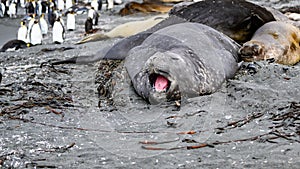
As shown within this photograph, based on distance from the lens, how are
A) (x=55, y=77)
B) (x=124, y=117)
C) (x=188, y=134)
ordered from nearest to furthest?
1. (x=188, y=134)
2. (x=124, y=117)
3. (x=55, y=77)

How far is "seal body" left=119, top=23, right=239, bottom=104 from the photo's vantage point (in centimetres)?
409

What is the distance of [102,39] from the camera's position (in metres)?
8.95

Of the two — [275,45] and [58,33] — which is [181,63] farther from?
[58,33]

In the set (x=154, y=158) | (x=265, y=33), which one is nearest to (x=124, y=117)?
(x=154, y=158)

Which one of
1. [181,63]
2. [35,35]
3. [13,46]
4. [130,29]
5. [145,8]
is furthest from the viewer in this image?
[145,8]

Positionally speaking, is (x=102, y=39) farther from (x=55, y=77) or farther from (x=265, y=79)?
(x=265, y=79)

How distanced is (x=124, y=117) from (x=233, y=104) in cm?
88

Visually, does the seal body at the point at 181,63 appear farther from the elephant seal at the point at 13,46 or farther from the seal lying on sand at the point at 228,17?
the elephant seal at the point at 13,46

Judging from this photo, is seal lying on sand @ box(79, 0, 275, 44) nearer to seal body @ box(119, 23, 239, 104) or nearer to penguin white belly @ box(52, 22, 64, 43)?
seal body @ box(119, 23, 239, 104)

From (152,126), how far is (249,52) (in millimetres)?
2039

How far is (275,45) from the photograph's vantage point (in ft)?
17.9

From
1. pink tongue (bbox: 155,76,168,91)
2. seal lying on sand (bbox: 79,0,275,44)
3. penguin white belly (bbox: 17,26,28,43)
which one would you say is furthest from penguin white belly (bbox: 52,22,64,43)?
pink tongue (bbox: 155,76,168,91)

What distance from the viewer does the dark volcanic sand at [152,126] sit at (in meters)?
2.91

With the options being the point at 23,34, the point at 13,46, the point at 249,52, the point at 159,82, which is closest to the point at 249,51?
the point at 249,52
